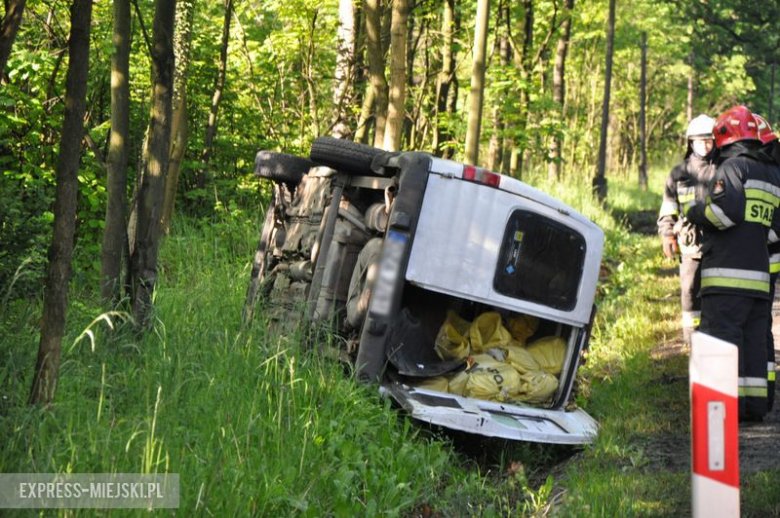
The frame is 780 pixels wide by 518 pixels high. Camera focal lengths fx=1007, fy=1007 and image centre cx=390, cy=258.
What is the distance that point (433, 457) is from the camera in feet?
20.2

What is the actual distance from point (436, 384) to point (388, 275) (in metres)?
1.03

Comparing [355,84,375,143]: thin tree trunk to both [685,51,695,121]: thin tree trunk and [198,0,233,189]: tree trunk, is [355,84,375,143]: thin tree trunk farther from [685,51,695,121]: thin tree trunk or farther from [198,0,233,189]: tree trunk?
[685,51,695,121]: thin tree trunk

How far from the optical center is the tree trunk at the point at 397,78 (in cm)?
1147

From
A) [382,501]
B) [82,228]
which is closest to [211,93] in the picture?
[82,228]

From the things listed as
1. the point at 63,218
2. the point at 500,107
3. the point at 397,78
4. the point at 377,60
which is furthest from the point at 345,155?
the point at 500,107

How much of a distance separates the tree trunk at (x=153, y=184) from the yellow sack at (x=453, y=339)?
7.48 ft

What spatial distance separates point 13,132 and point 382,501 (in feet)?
25.6

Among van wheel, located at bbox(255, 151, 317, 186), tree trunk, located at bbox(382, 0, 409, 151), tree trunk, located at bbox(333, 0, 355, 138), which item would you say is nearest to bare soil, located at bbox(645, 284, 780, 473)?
van wheel, located at bbox(255, 151, 317, 186)

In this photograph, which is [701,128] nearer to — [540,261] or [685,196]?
[685,196]

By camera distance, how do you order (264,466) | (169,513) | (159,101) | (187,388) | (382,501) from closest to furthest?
(169,513), (264,466), (382,501), (187,388), (159,101)

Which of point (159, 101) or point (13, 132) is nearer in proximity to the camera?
point (159, 101)

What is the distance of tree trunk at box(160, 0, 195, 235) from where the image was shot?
11.7 m

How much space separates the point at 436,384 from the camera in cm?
710

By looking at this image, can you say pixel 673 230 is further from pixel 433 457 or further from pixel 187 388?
pixel 187 388
